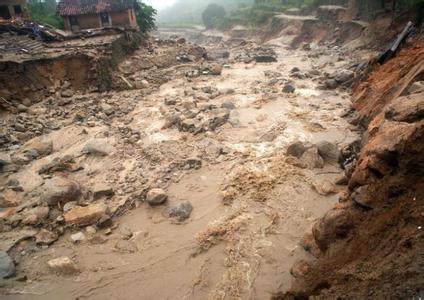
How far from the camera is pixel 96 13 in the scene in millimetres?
20516

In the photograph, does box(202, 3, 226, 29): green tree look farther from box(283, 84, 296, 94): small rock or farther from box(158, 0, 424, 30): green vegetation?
box(283, 84, 296, 94): small rock

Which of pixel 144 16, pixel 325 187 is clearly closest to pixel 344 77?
pixel 325 187

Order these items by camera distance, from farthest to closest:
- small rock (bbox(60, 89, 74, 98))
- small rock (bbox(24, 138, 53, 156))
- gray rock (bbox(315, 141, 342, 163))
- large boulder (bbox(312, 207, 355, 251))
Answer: small rock (bbox(60, 89, 74, 98)), small rock (bbox(24, 138, 53, 156)), gray rock (bbox(315, 141, 342, 163)), large boulder (bbox(312, 207, 355, 251))

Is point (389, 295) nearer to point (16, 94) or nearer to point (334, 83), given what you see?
point (334, 83)

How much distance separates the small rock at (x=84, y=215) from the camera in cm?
506

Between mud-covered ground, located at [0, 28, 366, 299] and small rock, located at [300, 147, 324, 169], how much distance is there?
0.02 metres

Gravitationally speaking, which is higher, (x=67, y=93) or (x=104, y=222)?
(x=67, y=93)

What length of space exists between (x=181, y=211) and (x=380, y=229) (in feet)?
10.5

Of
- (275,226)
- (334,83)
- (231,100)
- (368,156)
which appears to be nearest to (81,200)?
(275,226)

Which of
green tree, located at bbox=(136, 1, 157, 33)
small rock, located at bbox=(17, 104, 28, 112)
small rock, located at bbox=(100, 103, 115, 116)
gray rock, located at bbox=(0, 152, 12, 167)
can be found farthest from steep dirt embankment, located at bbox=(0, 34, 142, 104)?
green tree, located at bbox=(136, 1, 157, 33)

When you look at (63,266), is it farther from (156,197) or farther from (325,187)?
(325,187)

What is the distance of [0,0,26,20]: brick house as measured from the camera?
60.5 feet

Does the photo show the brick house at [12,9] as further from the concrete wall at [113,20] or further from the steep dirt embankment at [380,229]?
the steep dirt embankment at [380,229]

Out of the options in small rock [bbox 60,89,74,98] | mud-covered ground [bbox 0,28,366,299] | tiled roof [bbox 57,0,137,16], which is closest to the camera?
mud-covered ground [bbox 0,28,366,299]
